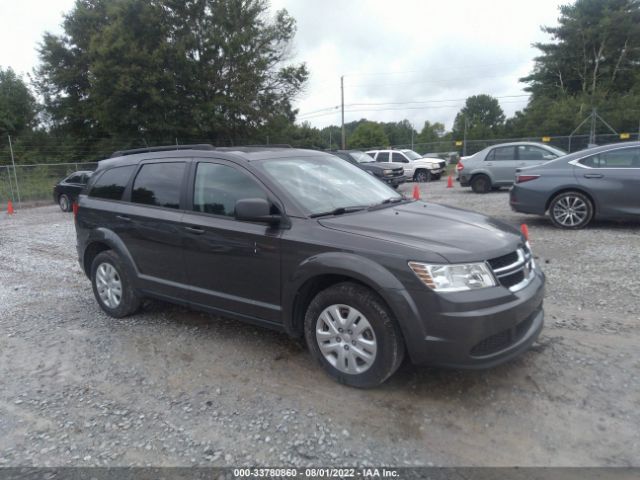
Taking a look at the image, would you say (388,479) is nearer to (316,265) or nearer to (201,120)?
(316,265)

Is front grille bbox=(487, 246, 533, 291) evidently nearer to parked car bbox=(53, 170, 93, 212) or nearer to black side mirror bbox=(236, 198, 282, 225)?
black side mirror bbox=(236, 198, 282, 225)

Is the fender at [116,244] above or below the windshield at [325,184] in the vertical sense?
below

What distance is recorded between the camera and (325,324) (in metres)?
3.55

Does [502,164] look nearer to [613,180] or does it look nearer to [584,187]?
→ [584,187]

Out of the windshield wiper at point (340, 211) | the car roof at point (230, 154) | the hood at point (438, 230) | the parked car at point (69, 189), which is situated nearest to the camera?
the hood at point (438, 230)

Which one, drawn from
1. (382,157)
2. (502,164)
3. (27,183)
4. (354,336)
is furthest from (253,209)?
(27,183)

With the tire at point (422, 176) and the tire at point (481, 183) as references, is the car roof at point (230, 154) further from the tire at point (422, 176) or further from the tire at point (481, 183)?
the tire at point (422, 176)

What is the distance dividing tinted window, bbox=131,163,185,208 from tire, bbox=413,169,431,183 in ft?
65.3

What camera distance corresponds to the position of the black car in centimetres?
313

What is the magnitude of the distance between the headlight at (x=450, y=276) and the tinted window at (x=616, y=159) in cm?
651

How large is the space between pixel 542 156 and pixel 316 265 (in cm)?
1356

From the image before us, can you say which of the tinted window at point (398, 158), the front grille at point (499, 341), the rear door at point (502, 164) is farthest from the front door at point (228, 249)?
the tinted window at point (398, 158)

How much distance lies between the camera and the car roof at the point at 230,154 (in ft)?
13.9

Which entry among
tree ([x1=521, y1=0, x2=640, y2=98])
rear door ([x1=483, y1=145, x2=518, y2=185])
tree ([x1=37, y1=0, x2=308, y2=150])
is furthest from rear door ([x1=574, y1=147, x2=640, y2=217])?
tree ([x1=521, y1=0, x2=640, y2=98])
